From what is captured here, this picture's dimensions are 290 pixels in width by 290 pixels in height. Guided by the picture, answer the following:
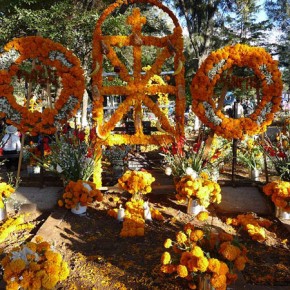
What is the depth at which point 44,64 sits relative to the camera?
248 inches

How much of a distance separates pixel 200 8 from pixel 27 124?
12928 mm

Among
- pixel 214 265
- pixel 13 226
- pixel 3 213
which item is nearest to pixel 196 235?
pixel 214 265

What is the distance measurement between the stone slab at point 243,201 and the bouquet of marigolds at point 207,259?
2310 millimetres

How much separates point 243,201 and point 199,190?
1.21m

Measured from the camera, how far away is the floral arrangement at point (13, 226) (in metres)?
4.59

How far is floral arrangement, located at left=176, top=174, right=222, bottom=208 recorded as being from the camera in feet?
16.4

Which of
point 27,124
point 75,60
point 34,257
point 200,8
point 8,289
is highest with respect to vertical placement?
point 200,8

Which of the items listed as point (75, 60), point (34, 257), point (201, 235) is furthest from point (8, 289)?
point (75, 60)

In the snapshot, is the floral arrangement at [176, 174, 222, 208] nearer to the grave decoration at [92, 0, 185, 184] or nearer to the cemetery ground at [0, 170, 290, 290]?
the cemetery ground at [0, 170, 290, 290]

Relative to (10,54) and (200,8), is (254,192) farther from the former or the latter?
(200,8)

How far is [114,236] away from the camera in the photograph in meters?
4.63

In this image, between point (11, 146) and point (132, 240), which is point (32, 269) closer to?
point (132, 240)

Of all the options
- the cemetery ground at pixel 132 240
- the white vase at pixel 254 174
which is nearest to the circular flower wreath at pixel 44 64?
the cemetery ground at pixel 132 240

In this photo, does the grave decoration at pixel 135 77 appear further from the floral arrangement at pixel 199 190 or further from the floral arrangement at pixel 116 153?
the floral arrangement at pixel 199 190
